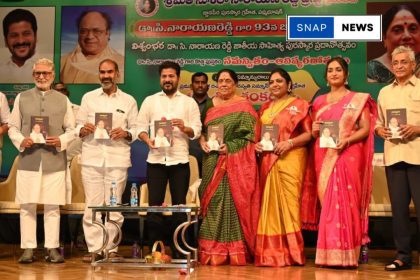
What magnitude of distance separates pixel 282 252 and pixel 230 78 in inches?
61.1

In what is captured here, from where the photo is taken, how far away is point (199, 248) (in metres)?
5.49

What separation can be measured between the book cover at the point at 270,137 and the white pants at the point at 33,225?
6.13ft

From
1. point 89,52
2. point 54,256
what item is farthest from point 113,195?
point 89,52

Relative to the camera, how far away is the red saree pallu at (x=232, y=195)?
5.39 m

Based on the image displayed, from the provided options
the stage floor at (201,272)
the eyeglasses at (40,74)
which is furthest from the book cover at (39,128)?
the stage floor at (201,272)

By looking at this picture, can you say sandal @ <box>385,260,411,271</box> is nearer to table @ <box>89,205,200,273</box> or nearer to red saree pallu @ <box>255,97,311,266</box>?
red saree pallu @ <box>255,97,311,266</box>

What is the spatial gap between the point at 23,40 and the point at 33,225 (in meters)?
3.29

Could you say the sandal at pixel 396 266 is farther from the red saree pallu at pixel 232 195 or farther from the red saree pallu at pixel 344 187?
the red saree pallu at pixel 232 195

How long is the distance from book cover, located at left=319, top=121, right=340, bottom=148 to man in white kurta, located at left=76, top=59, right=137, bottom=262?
1639 millimetres

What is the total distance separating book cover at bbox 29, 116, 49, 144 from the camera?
534 centimetres

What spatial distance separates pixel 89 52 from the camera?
311 inches

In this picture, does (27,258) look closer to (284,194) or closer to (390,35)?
(284,194)

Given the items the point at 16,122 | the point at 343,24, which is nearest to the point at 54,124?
the point at 16,122

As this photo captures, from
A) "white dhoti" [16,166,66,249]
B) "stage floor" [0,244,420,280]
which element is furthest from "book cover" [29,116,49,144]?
"stage floor" [0,244,420,280]
